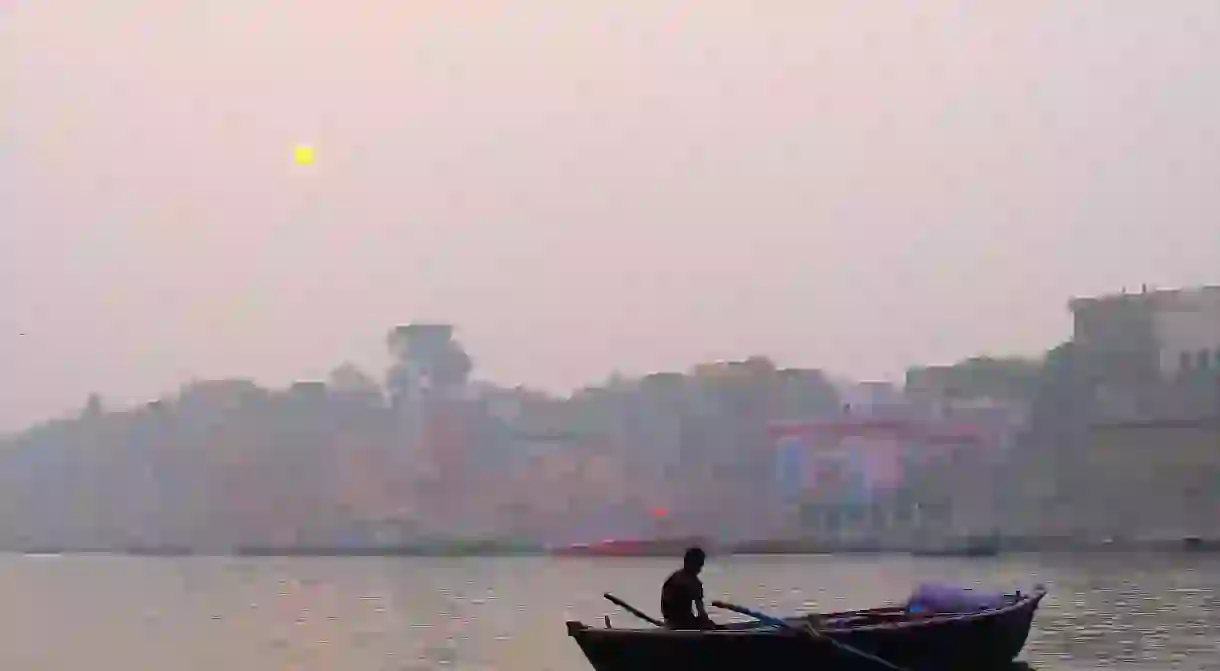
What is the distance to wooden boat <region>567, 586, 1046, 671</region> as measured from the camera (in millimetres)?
18781

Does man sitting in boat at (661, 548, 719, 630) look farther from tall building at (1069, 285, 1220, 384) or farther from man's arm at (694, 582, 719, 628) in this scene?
tall building at (1069, 285, 1220, 384)

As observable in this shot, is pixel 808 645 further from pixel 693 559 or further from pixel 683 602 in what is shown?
pixel 693 559

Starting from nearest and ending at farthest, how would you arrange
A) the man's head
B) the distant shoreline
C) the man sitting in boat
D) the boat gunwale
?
the boat gunwale
the man's head
the man sitting in boat
the distant shoreline

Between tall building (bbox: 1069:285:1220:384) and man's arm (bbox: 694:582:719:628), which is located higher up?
tall building (bbox: 1069:285:1220:384)

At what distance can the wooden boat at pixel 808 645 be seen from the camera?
18.8 meters

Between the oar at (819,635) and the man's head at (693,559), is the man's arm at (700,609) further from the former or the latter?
the man's head at (693,559)

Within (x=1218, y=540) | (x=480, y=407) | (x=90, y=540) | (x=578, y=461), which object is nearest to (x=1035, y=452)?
(x=1218, y=540)

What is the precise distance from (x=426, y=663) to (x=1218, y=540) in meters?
64.5

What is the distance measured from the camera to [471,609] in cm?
4422

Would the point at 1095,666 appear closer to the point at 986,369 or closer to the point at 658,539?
the point at 658,539

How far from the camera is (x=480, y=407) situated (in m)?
133

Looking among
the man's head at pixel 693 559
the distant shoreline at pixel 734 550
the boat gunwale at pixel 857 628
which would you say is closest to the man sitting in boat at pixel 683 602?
the man's head at pixel 693 559

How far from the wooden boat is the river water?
5212 mm

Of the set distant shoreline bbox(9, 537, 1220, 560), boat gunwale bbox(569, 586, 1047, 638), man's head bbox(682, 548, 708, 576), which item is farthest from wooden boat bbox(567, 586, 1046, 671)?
distant shoreline bbox(9, 537, 1220, 560)
